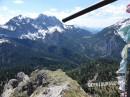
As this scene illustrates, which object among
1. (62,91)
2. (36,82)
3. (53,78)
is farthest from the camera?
(36,82)

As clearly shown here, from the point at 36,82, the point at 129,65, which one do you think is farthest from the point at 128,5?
the point at 36,82

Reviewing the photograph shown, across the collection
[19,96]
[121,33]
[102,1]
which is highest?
[102,1]

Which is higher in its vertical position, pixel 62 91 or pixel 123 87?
pixel 123 87

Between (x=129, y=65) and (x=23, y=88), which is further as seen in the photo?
(x=23, y=88)

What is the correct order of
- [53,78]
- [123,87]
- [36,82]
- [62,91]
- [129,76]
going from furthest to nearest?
[36,82] → [53,78] → [62,91] → [123,87] → [129,76]

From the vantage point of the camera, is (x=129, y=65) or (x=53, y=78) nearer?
(x=129, y=65)

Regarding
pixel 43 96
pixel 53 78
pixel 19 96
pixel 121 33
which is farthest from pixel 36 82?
pixel 121 33

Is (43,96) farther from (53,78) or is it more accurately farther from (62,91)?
(53,78)

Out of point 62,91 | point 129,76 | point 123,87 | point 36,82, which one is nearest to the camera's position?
point 129,76

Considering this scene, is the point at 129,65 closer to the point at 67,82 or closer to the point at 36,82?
the point at 67,82
